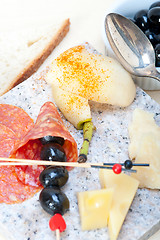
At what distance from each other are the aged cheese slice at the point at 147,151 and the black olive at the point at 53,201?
11.5 inches

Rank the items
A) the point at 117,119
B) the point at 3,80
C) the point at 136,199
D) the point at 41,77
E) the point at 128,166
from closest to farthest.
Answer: the point at 128,166
the point at 136,199
the point at 117,119
the point at 41,77
the point at 3,80

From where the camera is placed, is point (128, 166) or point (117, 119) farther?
point (117, 119)

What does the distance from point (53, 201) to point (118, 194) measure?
23 cm

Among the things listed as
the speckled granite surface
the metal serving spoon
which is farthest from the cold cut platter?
the metal serving spoon

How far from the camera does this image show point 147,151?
1.68 metres

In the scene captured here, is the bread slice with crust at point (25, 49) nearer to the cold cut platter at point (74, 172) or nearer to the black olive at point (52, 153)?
the cold cut platter at point (74, 172)

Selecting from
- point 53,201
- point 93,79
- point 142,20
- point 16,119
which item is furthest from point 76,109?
point 142,20

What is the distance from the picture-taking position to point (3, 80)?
2322 mm

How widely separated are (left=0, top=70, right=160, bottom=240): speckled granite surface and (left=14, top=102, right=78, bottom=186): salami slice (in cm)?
7

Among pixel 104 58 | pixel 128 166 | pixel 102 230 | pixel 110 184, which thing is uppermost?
pixel 104 58

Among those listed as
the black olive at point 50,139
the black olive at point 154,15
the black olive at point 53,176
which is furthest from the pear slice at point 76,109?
the black olive at point 154,15

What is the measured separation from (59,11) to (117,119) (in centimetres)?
107

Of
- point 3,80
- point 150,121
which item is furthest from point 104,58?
point 3,80

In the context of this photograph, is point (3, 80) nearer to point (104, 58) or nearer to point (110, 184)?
point (104, 58)
